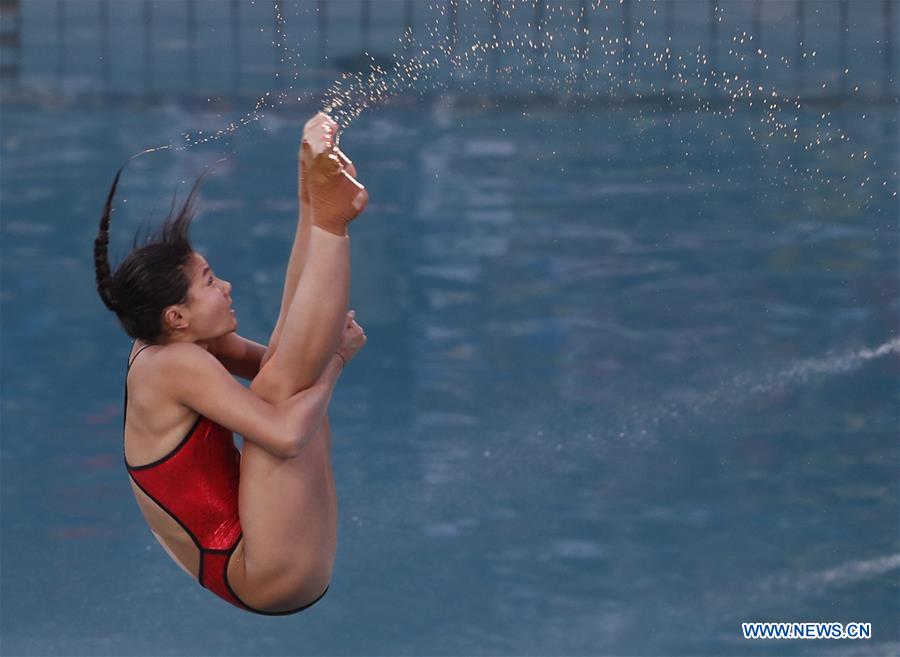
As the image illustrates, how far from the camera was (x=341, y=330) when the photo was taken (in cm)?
280

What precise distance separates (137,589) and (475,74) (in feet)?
24.5

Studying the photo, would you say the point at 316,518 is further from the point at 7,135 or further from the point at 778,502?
the point at 7,135

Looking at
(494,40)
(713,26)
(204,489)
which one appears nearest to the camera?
(204,489)

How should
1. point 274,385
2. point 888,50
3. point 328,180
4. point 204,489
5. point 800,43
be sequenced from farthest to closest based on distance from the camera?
point 888,50, point 800,43, point 204,489, point 274,385, point 328,180

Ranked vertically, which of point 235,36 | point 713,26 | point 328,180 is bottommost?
point 235,36

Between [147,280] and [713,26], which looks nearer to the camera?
[147,280]

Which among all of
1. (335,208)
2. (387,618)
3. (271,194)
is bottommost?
(387,618)

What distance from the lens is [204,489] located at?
294cm

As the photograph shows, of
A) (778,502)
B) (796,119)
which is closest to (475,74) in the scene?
(796,119)

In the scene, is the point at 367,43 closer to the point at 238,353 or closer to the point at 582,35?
the point at 582,35

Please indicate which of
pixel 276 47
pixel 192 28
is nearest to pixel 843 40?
pixel 276 47

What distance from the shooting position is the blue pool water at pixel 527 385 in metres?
6.02

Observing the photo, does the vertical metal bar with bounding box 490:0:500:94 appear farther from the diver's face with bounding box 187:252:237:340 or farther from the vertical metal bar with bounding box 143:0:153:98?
the diver's face with bounding box 187:252:237:340

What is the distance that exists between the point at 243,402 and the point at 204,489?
0.92 feet
